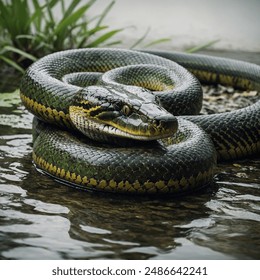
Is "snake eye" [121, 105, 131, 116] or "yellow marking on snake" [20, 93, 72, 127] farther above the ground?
"snake eye" [121, 105, 131, 116]

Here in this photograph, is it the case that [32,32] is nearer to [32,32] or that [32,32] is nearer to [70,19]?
[32,32]

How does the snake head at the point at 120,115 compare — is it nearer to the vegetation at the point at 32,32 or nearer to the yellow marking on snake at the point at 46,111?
the yellow marking on snake at the point at 46,111

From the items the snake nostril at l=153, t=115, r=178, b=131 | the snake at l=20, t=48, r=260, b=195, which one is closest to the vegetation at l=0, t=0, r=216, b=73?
the snake at l=20, t=48, r=260, b=195

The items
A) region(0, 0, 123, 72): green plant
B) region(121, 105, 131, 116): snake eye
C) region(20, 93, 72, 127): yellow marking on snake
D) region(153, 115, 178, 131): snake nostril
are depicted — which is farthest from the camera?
region(0, 0, 123, 72): green plant

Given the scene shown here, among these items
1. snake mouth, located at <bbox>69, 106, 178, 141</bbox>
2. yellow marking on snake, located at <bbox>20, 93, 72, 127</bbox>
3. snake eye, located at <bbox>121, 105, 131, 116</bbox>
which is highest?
snake eye, located at <bbox>121, 105, 131, 116</bbox>

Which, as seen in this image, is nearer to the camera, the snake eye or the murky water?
the murky water

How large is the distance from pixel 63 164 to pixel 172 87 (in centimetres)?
233

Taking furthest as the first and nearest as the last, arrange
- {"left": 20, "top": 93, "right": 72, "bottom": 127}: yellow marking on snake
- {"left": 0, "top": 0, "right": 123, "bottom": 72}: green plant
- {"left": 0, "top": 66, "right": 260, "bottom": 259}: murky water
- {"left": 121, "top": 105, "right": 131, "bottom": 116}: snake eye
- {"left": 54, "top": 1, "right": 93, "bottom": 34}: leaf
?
1. {"left": 0, "top": 0, "right": 123, "bottom": 72}: green plant
2. {"left": 54, "top": 1, "right": 93, "bottom": 34}: leaf
3. {"left": 20, "top": 93, "right": 72, "bottom": 127}: yellow marking on snake
4. {"left": 121, "top": 105, "right": 131, "bottom": 116}: snake eye
5. {"left": 0, "top": 66, "right": 260, "bottom": 259}: murky water

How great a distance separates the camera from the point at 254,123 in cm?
583

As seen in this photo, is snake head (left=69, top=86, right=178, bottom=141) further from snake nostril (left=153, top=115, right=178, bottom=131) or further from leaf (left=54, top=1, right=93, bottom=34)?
leaf (left=54, top=1, right=93, bottom=34)

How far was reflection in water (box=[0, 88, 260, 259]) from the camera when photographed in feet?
11.7

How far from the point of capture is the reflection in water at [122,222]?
358 centimetres

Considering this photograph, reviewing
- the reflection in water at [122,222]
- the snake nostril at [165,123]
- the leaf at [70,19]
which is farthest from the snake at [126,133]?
the leaf at [70,19]
